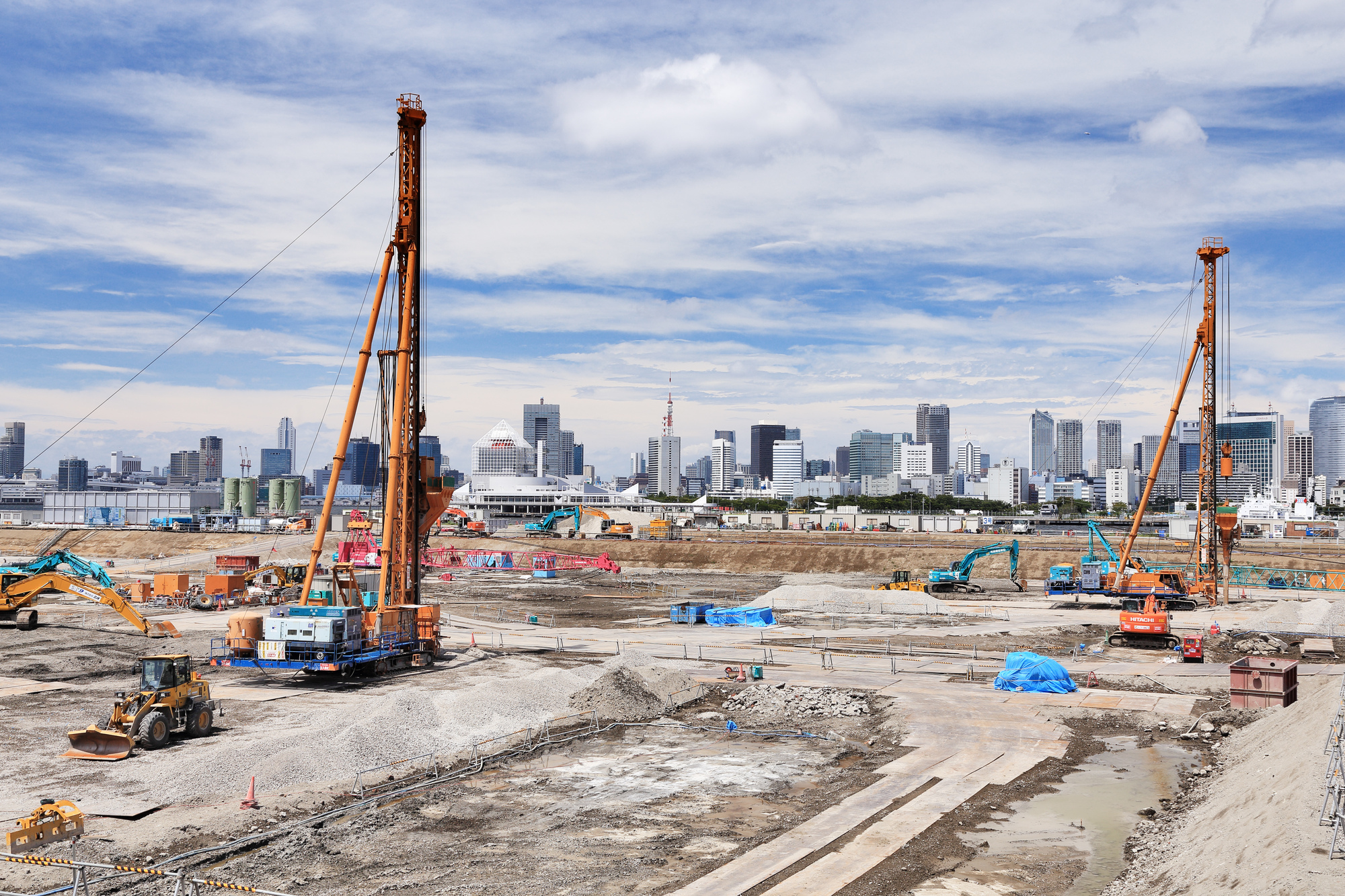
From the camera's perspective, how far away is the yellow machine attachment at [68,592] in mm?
49688

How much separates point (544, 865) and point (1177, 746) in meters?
21.9

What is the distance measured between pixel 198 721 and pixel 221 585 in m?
45.7

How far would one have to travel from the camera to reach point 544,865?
2044 centimetres

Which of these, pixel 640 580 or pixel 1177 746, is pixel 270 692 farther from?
pixel 640 580

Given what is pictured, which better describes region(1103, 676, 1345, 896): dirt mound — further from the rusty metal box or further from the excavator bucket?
the excavator bucket

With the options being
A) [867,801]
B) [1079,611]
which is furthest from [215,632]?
[1079,611]

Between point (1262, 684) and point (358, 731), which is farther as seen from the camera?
point (1262, 684)

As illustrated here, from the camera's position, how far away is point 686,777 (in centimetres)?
2770

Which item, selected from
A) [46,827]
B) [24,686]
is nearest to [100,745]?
[46,827]

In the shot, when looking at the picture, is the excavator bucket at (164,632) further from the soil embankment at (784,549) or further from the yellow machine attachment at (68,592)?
the soil embankment at (784,549)

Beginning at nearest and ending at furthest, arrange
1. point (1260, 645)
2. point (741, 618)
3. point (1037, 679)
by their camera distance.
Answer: point (1037, 679) < point (1260, 645) < point (741, 618)

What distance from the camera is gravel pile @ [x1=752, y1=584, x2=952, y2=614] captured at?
71.5m

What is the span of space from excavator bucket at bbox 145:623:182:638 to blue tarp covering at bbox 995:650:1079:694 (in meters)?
40.2

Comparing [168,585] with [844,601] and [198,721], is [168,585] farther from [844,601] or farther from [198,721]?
[844,601]
